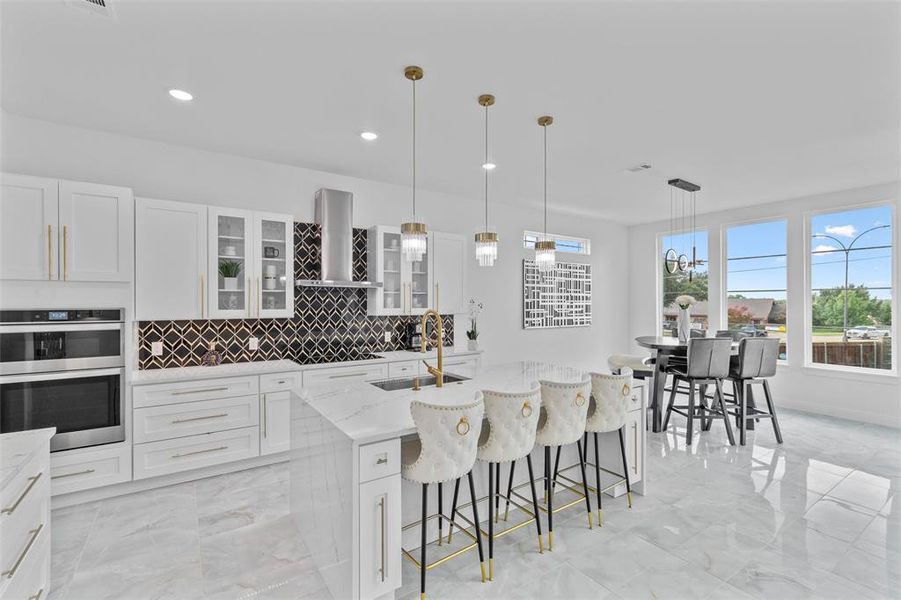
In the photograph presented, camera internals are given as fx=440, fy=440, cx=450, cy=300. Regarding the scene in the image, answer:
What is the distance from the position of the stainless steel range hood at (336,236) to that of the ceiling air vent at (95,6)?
2.33 m

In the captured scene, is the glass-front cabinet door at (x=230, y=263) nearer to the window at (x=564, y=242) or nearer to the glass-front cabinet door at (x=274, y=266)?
the glass-front cabinet door at (x=274, y=266)

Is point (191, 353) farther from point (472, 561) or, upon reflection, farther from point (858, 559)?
point (858, 559)

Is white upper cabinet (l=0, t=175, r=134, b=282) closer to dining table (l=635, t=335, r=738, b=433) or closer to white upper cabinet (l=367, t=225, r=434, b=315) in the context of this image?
white upper cabinet (l=367, t=225, r=434, b=315)

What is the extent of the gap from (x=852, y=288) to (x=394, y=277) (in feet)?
18.6

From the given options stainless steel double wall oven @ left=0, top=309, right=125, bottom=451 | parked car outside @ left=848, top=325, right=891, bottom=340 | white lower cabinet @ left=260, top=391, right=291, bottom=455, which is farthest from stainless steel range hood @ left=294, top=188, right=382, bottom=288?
parked car outside @ left=848, top=325, right=891, bottom=340

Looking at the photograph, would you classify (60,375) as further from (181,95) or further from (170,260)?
(181,95)

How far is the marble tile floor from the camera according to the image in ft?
7.34

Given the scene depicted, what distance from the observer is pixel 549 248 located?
3.23 metres

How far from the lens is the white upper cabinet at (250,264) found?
3.76 meters

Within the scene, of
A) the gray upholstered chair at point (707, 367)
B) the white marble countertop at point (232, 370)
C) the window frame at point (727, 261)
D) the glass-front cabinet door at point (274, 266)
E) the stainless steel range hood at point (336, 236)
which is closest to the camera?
the white marble countertop at point (232, 370)

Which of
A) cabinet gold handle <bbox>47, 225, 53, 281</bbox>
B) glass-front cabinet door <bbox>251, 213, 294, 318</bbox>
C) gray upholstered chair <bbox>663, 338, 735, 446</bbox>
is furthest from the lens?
gray upholstered chair <bbox>663, 338, 735, 446</bbox>

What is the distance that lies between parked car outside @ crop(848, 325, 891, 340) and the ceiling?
7.31 ft

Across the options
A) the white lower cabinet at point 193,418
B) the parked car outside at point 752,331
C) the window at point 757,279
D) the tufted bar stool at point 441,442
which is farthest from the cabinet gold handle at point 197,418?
the window at point 757,279

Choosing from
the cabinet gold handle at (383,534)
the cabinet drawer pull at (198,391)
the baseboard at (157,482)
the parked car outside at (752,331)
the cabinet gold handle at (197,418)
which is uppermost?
the parked car outside at (752,331)
